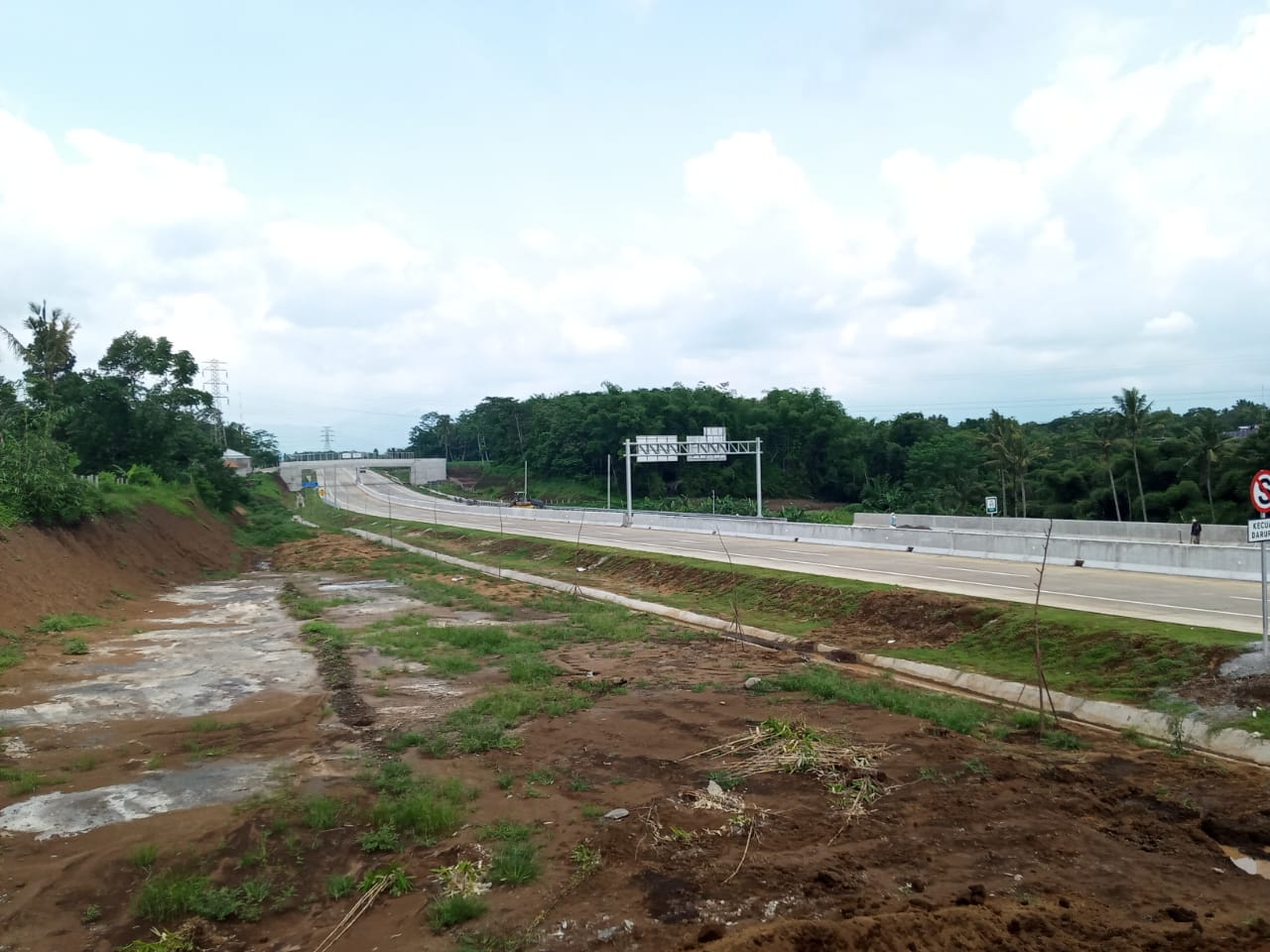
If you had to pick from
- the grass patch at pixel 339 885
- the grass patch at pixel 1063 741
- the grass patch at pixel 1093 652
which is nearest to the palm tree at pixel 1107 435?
the grass patch at pixel 1093 652

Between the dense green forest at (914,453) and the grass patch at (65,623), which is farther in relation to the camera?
the dense green forest at (914,453)

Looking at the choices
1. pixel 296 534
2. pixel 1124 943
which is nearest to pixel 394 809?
pixel 1124 943

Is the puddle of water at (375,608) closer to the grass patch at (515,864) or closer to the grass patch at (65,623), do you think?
the grass patch at (65,623)

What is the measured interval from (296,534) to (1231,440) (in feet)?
196

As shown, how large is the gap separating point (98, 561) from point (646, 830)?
26.9 meters

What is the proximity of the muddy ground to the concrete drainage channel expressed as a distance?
0.88 metres

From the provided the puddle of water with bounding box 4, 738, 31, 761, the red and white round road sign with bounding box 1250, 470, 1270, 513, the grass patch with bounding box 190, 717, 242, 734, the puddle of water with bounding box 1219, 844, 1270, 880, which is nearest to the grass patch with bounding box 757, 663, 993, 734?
the puddle of water with bounding box 1219, 844, 1270, 880

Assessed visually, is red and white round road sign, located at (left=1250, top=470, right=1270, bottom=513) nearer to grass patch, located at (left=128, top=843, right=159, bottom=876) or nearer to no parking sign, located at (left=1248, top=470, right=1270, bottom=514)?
no parking sign, located at (left=1248, top=470, right=1270, bottom=514)

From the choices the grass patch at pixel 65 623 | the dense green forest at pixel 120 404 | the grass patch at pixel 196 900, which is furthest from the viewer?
the dense green forest at pixel 120 404

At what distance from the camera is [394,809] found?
27.0ft

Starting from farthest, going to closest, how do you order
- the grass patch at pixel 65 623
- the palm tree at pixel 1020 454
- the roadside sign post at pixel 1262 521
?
the palm tree at pixel 1020 454 → the grass patch at pixel 65 623 → the roadside sign post at pixel 1262 521

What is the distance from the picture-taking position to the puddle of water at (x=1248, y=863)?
6.88 m

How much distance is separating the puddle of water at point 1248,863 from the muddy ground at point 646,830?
0.11 meters

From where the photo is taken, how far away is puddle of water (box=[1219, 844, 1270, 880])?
6883 mm
